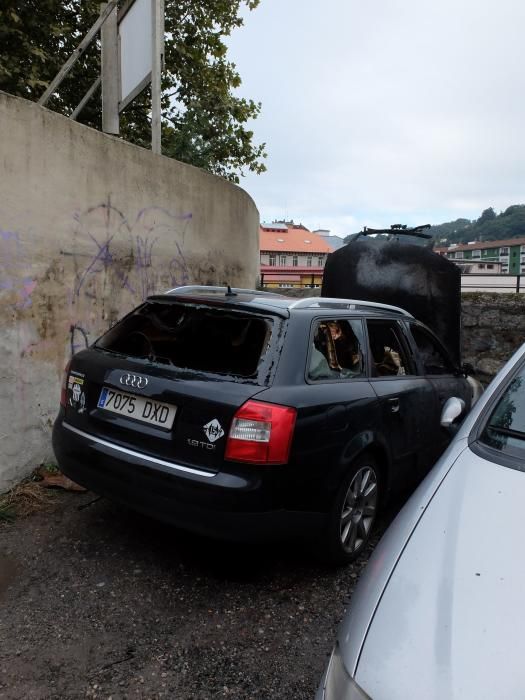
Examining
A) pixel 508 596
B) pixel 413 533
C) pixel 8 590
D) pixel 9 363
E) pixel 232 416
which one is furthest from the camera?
pixel 9 363

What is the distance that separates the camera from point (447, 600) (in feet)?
4.75

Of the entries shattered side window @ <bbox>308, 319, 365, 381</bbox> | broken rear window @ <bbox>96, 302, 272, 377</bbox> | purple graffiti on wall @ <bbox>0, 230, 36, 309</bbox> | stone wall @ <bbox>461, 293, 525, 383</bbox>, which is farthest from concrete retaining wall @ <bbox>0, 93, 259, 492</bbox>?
stone wall @ <bbox>461, 293, 525, 383</bbox>

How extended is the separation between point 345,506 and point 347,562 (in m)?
0.35

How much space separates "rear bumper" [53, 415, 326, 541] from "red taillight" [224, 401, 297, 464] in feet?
Result: 0.29

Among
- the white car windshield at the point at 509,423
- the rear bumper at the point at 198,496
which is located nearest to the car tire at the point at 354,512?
the rear bumper at the point at 198,496

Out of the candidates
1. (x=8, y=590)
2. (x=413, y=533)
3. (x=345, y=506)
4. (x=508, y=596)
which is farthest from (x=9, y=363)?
(x=508, y=596)

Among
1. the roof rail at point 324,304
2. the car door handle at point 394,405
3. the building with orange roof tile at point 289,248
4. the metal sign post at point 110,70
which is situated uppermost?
the building with orange roof tile at point 289,248

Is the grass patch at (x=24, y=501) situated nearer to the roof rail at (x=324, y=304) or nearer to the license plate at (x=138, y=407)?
A: the license plate at (x=138, y=407)

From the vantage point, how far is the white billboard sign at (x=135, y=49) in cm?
584

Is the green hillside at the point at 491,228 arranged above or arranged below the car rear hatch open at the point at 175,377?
above

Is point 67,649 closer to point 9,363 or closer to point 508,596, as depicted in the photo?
point 508,596

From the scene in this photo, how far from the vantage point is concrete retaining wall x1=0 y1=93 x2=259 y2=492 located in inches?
149

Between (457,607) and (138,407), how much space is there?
1.88 meters

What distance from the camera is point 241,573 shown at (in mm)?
2965
